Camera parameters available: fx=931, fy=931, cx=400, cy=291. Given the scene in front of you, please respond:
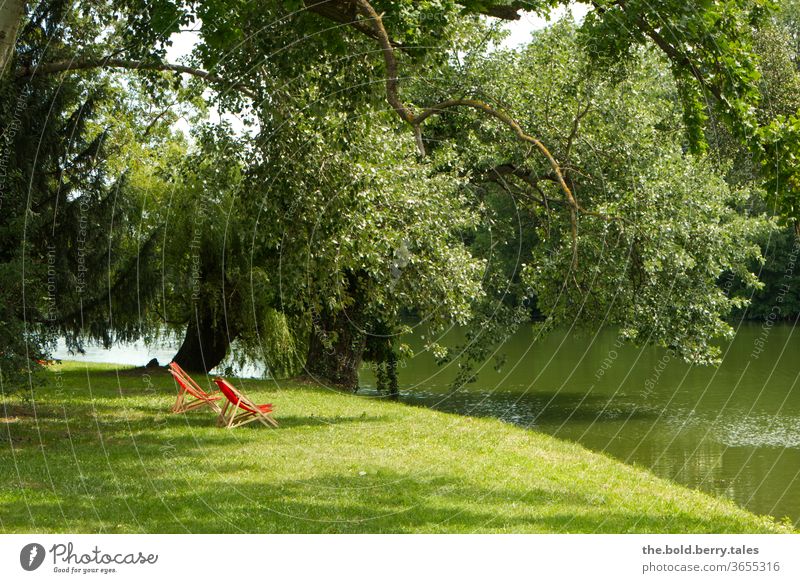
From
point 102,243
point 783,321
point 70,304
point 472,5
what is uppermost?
point 472,5

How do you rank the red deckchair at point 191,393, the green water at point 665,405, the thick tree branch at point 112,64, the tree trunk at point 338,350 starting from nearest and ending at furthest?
the thick tree branch at point 112,64
the red deckchair at point 191,393
the green water at point 665,405
the tree trunk at point 338,350

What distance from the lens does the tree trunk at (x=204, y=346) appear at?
22875 mm

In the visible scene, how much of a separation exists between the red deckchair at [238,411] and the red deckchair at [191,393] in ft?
0.69

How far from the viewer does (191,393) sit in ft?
49.6

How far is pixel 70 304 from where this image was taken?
50.8ft

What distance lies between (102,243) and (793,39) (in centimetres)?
3450

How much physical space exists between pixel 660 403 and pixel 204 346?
12.0 metres

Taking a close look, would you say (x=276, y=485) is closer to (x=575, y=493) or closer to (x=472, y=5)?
(x=575, y=493)

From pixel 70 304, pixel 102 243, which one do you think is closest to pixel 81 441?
pixel 70 304

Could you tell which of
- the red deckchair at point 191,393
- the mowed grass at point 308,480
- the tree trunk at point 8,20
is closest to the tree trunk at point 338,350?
the mowed grass at point 308,480

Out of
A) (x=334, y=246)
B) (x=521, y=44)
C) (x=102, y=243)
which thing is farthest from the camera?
(x=521, y=44)

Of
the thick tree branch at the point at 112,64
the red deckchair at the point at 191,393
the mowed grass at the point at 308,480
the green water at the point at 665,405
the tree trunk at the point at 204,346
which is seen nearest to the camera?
the mowed grass at the point at 308,480

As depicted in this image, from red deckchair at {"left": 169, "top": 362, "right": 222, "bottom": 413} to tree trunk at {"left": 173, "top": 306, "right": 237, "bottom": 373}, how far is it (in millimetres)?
6597

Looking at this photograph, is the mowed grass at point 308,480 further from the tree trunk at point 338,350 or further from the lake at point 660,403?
the tree trunk at point 338,350
